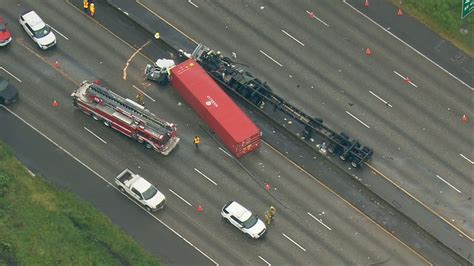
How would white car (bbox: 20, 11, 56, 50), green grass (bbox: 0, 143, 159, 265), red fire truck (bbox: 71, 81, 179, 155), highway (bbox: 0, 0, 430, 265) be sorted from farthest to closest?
1. white car (bbox: 20, 11, 56, 50)
2. red fire truck (bbox: 71, 81, 179, 155)
3. highway (bbox: 0, 0, 430, 265)
4. green grass (bbox: 0, 143, 159, 265)

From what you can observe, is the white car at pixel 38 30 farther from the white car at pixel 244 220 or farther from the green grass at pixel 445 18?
the green grass at pixel 445 18

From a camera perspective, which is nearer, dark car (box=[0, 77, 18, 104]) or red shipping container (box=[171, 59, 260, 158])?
red shipping container (box=[171, 59, 260, 158])

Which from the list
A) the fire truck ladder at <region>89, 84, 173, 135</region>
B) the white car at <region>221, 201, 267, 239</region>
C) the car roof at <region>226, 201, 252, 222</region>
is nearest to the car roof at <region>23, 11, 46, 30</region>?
the fire truck ladder at <region>89, 84, 173, 135</region>

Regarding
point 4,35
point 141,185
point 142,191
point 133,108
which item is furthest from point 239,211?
point 4,35

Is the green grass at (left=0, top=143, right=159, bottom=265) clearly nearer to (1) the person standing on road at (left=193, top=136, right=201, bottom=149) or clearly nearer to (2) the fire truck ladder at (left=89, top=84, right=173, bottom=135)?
(2) the fire truck ladder at (left=89, top=84, right=173, bottom=135)

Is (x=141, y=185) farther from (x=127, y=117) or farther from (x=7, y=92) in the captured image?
(x=7, y=92)

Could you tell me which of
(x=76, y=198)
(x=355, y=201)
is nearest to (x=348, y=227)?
(x=355, y=201)

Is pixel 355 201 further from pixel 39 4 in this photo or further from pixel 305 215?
pixel 39 4
